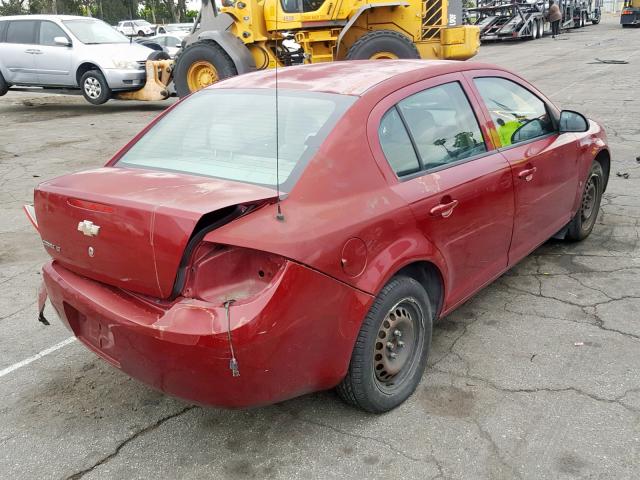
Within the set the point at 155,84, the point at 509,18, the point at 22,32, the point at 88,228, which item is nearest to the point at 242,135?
the point at 88,228

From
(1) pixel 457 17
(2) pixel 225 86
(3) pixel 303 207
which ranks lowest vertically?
(3) pixel 303 207

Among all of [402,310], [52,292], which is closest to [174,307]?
[52,292]

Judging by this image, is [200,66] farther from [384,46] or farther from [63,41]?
[384,46]

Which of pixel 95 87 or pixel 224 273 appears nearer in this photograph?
pixel 224 273

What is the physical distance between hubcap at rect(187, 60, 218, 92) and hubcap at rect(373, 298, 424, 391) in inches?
403

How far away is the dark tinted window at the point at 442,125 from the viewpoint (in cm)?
316

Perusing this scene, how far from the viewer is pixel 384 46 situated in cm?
1129

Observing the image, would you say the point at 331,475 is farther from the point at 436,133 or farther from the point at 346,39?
the point at 346,39

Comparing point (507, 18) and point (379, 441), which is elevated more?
point (507, 18)

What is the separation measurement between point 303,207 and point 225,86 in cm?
138

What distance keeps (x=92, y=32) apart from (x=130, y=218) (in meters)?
12.6

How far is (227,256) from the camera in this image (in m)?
2.39

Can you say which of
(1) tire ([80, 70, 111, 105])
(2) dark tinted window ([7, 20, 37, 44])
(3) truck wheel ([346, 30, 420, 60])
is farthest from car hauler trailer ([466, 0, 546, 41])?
(2) dark tinted window ([7, 20, 37, 44])

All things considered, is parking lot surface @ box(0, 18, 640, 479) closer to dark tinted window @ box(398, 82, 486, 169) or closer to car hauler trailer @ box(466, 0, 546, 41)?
dark tinted window @ box(398, 82, 486, 169)
